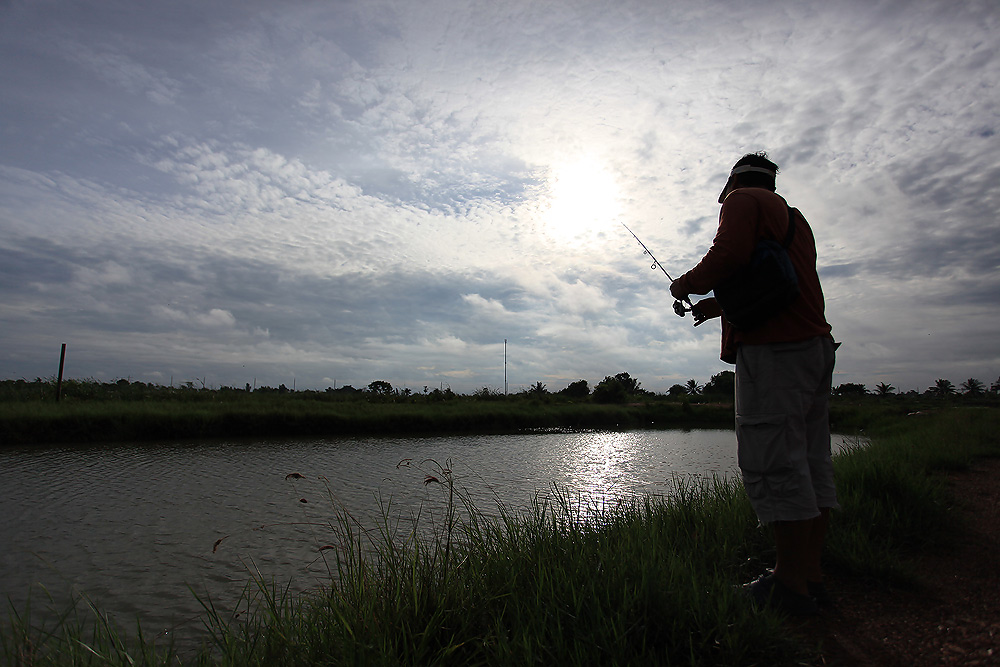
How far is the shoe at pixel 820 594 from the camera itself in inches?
84.6

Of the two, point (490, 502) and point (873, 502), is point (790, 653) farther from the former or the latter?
point (490, 502)

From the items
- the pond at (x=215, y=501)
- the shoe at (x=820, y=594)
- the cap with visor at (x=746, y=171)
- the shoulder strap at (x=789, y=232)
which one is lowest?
the pond at (x=215, y=501)

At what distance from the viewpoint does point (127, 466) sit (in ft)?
28.1

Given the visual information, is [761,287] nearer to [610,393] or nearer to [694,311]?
[694,311]

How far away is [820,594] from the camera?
216 cm

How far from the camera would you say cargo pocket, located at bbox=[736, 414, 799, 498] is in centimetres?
201

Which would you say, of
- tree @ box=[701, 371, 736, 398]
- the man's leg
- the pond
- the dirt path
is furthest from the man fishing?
tree @ box=[701, 371, 736, 398]

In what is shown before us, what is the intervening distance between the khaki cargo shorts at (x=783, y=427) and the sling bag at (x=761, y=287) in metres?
0.14

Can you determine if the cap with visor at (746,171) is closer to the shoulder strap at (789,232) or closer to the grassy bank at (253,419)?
the shoulder strap at (789,232)

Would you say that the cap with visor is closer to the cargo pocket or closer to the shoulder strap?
the shoulder strap

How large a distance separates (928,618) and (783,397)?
105 centimetres

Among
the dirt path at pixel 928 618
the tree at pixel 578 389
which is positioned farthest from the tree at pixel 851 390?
the dirt path at pixel 928 618

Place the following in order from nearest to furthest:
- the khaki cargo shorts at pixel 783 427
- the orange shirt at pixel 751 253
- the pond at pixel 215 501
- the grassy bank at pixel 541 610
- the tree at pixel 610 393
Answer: the grassy bank at pixel 541 610
the khaki cargo shorts at pixel 783 427
the orange shirt at pixel 751 253
the pond at pixel 215 501
the tree at pixel 610 393

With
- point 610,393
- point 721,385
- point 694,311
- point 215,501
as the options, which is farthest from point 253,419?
point 721,385
